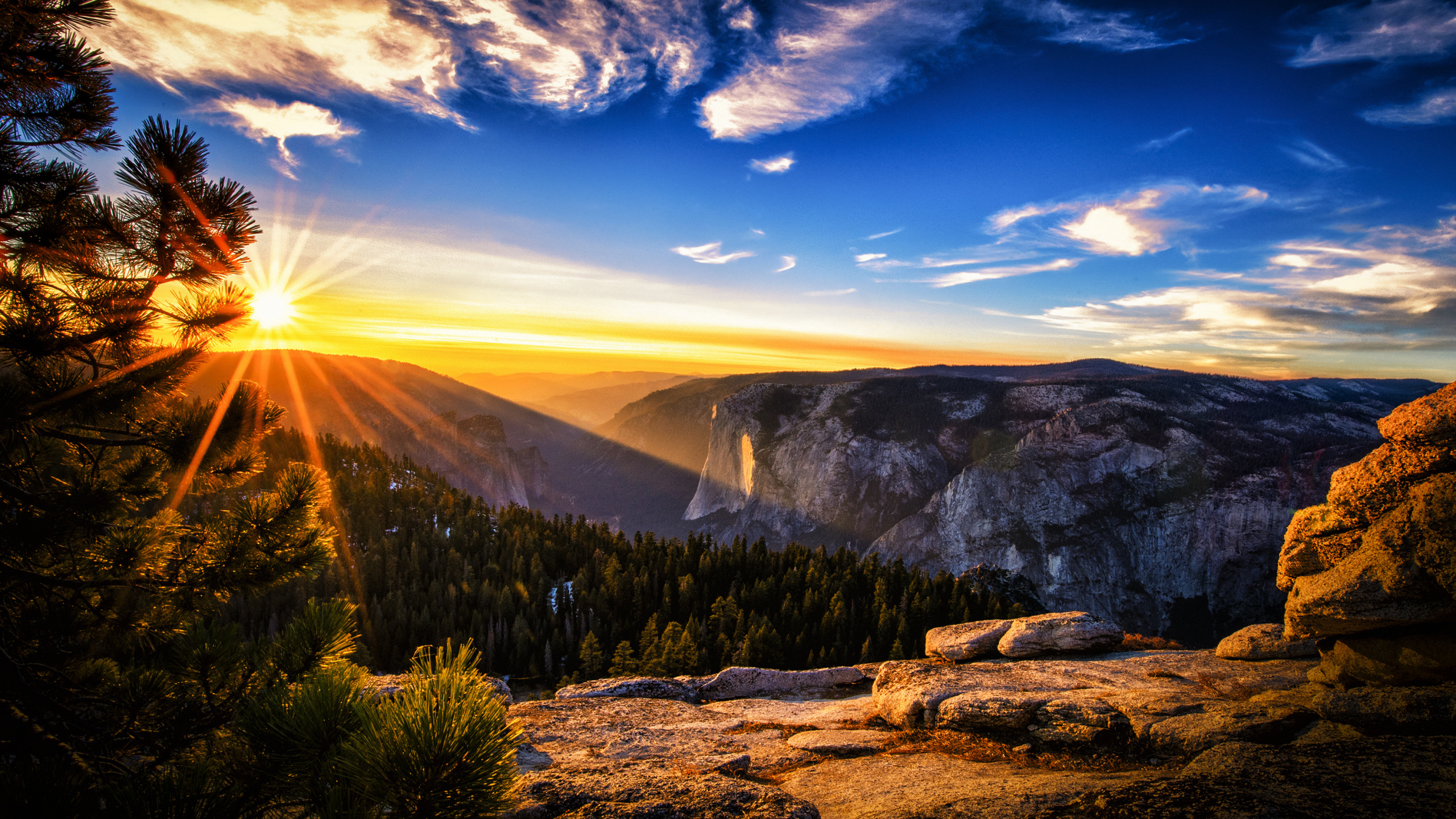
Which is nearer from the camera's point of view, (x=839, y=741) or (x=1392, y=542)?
(x=1392, y=542)

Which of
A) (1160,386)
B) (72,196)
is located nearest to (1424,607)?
(72,196)

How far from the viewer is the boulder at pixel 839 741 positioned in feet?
36.4

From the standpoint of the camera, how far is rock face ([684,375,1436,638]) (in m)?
106

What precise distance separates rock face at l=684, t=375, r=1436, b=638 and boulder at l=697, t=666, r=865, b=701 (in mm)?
90708

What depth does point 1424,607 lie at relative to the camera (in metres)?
8.91

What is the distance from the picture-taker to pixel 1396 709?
25.3 feet

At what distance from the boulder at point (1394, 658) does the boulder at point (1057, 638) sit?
9642 mm

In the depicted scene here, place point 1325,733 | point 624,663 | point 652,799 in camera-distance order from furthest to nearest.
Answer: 1. point 624,663
2. point 1325,733
3. point 652,799

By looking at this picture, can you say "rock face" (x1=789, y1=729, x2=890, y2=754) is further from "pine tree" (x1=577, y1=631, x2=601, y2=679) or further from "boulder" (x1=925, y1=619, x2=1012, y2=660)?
"pine tree" (x1=577, y1=631, x2=601, y2=679)

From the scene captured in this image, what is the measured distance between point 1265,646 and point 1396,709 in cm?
946

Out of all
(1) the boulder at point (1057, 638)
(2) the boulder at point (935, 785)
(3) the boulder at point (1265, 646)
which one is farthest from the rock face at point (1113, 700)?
(2) the boulder at point (935, 785)

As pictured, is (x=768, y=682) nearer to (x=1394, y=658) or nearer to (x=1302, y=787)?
(x=1394, y=658)

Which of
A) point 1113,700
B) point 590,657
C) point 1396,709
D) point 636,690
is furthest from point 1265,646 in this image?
point 590,657

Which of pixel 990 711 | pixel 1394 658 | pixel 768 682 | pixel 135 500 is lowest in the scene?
pixel 768 682
